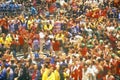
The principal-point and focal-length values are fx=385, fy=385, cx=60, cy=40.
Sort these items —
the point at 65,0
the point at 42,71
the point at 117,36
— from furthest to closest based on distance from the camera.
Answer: the point at 65,0
the point at 117,36
the point at 42,71

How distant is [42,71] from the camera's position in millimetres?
16047

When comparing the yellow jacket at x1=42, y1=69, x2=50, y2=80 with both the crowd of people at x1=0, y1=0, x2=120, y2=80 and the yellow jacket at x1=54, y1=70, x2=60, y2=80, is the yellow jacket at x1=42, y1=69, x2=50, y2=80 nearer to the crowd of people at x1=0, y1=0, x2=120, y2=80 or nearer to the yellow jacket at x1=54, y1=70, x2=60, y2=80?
the crowd of people at x1=0, y1=0, x2=120, y2=80

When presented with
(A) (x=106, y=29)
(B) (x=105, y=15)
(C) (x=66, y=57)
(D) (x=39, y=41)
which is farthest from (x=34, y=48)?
(B) (x=105, y=15)

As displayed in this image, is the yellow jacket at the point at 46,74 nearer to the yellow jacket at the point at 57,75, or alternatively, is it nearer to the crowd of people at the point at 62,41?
the crowd of people at the point at 62,41

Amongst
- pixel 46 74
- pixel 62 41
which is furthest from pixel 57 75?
pixel 62 41

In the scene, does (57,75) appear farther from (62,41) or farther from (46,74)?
(62,41)

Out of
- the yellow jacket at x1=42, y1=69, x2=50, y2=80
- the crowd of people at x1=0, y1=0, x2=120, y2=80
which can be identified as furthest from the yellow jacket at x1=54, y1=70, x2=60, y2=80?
the yellow jacket at x1=42, y1=69, x2=50, y2=80

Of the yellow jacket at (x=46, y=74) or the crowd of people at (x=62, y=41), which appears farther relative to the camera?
the crowd of people at (x=62, y=41)

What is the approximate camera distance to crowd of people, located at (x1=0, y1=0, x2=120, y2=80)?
53.9 feet

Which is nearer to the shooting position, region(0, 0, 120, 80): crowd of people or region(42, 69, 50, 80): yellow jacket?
region(42, 69, 50, 80): yellow jacket

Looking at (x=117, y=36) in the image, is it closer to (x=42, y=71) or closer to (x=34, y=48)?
(x=34, y=48)

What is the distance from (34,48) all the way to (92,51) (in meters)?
2.92

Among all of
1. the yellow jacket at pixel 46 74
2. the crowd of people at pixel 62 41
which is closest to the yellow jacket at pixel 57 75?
the crowd of people at pixel 62 41

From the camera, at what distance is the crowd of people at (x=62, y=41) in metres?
16.4
